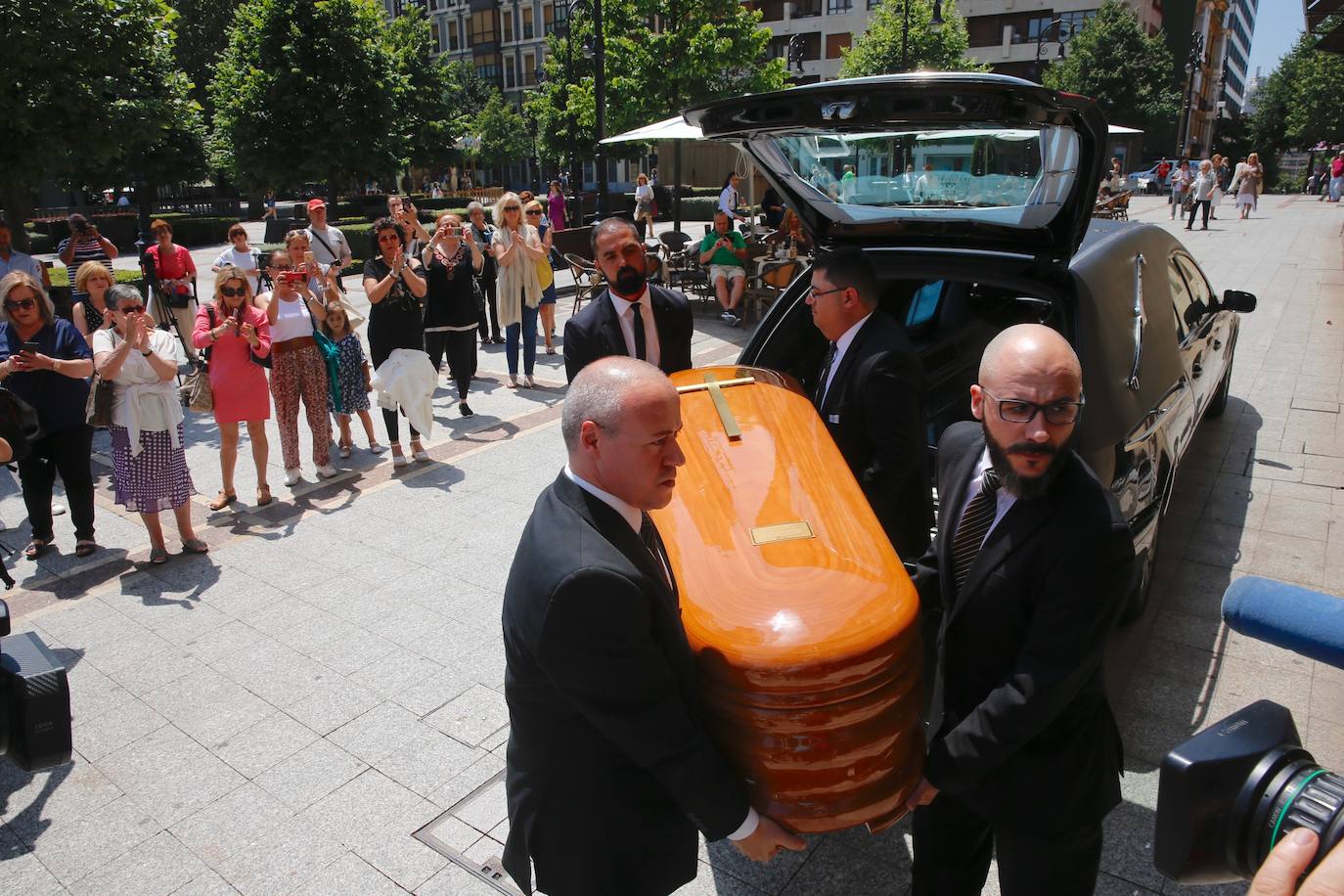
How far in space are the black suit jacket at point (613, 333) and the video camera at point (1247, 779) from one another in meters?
3.45

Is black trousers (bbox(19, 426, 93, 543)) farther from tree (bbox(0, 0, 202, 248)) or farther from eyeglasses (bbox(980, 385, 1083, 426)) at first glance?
eyeglasses (bbox(980, 385, 1083, 426))

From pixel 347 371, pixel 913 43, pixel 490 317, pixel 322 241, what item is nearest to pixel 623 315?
pixel 347 371

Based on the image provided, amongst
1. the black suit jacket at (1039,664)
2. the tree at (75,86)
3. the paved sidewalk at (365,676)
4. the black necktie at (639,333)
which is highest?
the tree at (75,86)

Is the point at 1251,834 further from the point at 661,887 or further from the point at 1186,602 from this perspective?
the point at 1186,602

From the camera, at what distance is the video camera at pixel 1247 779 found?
1.00 metres

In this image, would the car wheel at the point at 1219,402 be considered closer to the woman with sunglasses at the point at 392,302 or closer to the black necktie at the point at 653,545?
the woman with sunglasses at the point at 392,302

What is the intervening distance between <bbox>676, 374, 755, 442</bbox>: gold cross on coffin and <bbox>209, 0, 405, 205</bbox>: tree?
22.9 meters

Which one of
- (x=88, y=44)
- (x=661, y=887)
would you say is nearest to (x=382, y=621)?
(x=661, y=887)

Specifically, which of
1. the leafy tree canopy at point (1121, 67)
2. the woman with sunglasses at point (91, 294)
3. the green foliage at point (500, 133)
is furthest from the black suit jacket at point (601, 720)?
the green foliage at point (500, 133)

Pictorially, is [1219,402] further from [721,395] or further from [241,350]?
[241,350]

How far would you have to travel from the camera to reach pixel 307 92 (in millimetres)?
22703

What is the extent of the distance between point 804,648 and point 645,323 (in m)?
2.71

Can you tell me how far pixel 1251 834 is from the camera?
1.03 m

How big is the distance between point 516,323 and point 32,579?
509 centimetres
